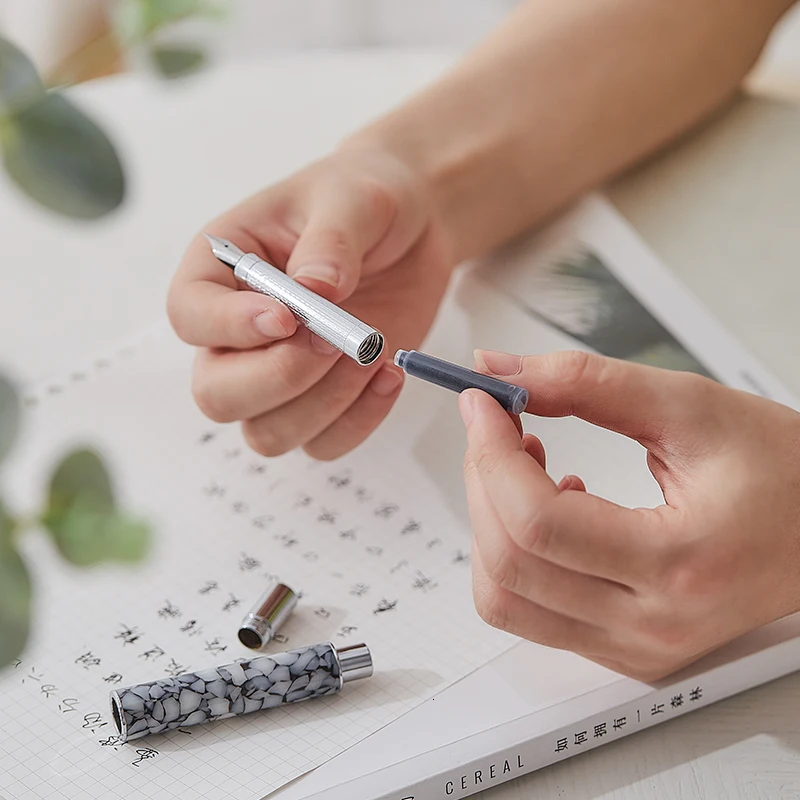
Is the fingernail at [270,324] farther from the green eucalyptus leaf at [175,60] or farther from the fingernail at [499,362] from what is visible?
the green eucalyptus leaf at [175,60]

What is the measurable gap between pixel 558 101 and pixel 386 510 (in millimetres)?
361

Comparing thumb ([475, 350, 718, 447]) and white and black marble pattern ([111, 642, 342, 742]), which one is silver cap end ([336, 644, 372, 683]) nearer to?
white and black marble pattern ([111, 642, 342, 742])

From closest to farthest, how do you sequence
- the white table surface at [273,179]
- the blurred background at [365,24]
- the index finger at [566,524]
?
1. the index finger at [566,524]
2. the white table surface at [273,179]
3. the blurred background at [365,24]

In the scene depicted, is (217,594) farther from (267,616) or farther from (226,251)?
(226,251)

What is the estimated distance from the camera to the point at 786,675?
47 cm

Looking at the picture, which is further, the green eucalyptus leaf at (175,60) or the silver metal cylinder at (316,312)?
the silver metal cylinder at (316,312)

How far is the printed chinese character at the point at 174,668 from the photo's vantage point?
47cm

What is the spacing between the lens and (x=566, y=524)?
14.6 inches

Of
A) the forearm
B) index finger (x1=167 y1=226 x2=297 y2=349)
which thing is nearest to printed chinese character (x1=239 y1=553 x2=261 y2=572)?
index finger (x1=167 y1=226 x2=297 y2=349)

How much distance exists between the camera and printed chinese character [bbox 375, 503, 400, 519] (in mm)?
569

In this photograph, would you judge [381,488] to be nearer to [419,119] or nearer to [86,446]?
[419,119]

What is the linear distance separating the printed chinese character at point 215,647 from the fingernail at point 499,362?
0.20 m

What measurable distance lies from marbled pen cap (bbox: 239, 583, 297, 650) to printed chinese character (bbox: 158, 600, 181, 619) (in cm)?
4

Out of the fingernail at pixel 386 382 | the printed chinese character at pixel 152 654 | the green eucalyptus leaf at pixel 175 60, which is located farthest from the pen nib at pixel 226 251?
the green eucalyptus leaf at pixel 175 60
